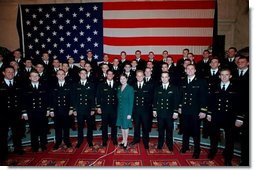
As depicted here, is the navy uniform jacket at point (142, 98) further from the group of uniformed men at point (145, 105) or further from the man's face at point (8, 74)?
the man's face at point (8, 74)

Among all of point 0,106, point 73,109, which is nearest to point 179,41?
point 73,109

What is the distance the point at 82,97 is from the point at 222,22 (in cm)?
640

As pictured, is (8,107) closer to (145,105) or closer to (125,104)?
(125,104)

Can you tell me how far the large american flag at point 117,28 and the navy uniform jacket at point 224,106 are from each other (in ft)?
11.9

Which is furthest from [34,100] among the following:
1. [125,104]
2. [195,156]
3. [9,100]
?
[195,156]

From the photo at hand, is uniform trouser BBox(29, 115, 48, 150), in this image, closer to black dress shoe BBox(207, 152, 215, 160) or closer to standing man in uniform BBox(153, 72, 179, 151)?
standing man in uniform BBox(153, 72, 179, 151)

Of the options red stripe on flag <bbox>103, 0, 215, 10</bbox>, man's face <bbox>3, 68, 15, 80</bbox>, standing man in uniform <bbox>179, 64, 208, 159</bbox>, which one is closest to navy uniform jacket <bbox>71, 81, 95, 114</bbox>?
man's face <bbox>3, 68, 15, 80</bbox>

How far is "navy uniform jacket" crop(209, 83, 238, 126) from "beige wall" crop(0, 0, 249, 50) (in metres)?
5.28

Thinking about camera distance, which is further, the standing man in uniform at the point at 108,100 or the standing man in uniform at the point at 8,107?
the standing man in uniform at the point at 108,100

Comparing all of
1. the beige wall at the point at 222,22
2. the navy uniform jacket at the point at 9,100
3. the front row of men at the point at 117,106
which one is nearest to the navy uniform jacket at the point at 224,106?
the front row of men at the point at 117,106

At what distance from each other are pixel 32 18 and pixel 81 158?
5.37m

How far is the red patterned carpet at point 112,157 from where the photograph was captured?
404 cm

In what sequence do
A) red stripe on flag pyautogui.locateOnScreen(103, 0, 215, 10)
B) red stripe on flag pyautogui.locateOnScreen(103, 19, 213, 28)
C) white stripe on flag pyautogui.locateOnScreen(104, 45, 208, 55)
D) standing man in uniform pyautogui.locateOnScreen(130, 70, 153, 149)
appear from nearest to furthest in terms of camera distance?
standing man in uniform pyautogui.locateOnScreen(130, 70, 153, 149) < red stripe on flag pyautogui.locateOnScreen(103, 0, 215, 10) < red stripe on flag pyautogui.locateOnScreen(103, 19, 213, 28) < white stripe on flag pyautogui.locateOnScreen(104, 45, 208, 55)

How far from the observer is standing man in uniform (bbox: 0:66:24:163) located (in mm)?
4102
